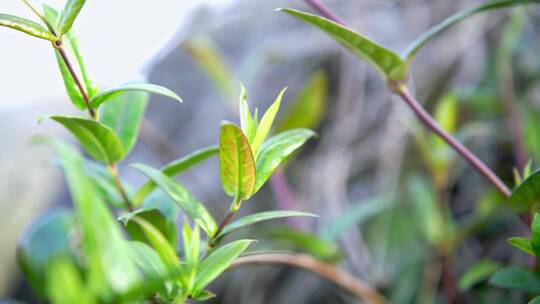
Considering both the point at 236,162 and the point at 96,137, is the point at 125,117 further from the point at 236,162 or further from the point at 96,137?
the point at 236,162

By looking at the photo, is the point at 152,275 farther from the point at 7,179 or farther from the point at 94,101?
the point at 7,179

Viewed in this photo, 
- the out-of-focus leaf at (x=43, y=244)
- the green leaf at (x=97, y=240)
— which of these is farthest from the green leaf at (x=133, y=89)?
the out-of-focus leaf at (x=43, y=244)

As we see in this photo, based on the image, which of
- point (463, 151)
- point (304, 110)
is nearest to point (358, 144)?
point (304, 110)

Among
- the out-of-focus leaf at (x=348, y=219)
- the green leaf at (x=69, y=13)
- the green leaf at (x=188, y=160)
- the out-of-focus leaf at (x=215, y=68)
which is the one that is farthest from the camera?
the out-of-focus leaf at (x=215, y=68)

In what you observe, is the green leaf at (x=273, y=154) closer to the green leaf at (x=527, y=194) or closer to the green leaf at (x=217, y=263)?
the green leaf at (x=217, y=263)

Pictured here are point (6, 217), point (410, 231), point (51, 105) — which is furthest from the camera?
point (51, 105)

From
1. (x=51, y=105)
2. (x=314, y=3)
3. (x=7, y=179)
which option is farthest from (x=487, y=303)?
(x=51, y=105)
